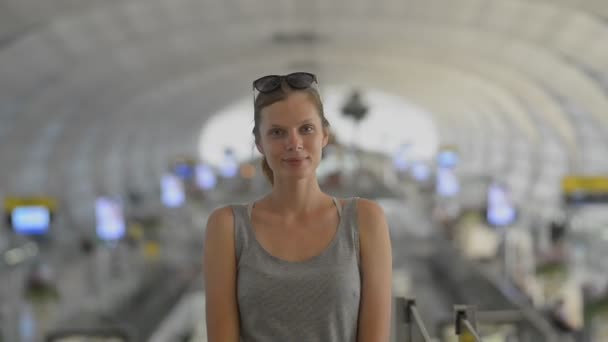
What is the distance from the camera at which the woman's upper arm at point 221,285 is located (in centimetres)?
264

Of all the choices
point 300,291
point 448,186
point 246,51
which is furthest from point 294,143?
point 246,51

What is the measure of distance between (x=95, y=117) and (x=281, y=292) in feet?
147

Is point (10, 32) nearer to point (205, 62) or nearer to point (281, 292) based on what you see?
point (205, 62)

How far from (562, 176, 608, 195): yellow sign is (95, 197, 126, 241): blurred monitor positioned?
15.0m

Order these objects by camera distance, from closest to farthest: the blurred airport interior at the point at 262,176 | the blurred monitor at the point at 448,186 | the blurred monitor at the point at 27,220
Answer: the blurred airport interior at the point at 262,176 < the blurred monitor at the point at 27,220 < the blurred monitor at the point at 448,186

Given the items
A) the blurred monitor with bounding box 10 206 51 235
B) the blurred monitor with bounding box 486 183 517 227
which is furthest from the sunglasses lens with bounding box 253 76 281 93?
the blurred monitor with bounding box 486 183 517 227

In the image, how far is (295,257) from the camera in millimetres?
2635

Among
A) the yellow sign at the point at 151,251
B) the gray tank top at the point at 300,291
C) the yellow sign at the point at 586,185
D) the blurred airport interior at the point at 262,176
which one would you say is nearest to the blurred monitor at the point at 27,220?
the blurred airport interior at the point at 262,176

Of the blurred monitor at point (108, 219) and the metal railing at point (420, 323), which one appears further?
the blurred monitor at point (108, 219)

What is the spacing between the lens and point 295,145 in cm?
265

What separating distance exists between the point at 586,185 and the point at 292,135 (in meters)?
28.8

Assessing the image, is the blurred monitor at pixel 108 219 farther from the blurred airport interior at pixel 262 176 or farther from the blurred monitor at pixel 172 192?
the blurred monitor at pixel 172 192

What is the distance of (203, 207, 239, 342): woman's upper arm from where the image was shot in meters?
2.64

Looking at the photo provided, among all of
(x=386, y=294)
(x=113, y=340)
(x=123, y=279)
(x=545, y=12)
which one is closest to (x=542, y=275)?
(x=545, y=12)
